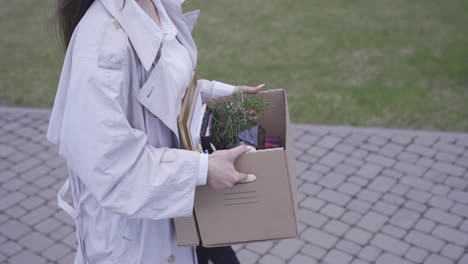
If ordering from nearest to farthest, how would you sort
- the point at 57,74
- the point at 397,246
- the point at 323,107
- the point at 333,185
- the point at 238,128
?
the point at 238,128 < the point at 397,246 < the point at 333,185 < the point at 323,107 < the point at 57,74

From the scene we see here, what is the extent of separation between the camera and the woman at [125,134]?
→ 1.95 metres

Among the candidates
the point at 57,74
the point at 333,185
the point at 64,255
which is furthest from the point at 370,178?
the point at 57,74

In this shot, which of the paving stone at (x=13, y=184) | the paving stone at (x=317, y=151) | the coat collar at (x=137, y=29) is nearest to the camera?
the coat collar at (x=137, y=29)

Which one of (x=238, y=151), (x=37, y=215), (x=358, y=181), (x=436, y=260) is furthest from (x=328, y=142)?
(x=238, y=151)

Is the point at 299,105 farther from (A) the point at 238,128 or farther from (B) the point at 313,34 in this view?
(A) the point at 238,128

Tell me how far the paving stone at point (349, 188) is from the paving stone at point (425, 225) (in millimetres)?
556

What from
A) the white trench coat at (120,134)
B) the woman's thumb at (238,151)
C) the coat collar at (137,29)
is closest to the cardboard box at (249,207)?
the woman's thumb at (238,151)

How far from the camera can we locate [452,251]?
13.1 feet

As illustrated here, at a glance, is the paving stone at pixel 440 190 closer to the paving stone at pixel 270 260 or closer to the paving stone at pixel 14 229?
the paving stone at pixel 270 260

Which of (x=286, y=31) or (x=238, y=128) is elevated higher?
(x=238, y=128)

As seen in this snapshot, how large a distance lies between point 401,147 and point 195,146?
128 inches

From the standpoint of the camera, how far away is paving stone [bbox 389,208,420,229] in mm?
Result: 4281

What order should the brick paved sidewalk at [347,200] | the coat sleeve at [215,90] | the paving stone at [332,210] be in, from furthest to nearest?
1. the paving stone at [332,210]
2. the brick paved sidewalk at [347,200]
3. the coat sleeve at [215,90]

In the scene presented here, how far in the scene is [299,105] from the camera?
19.7 ft
